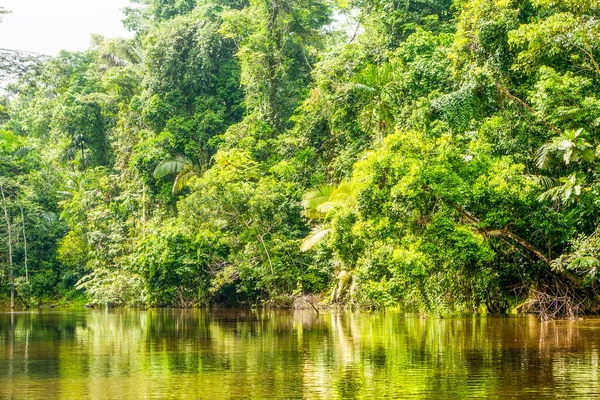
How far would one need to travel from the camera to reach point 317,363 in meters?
11.5

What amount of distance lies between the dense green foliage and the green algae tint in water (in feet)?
12.4

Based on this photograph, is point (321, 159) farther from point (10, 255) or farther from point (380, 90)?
point (10, 255)

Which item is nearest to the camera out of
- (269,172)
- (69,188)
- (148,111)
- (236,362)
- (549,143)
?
(236,362)

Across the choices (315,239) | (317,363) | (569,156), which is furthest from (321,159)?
(317,363)

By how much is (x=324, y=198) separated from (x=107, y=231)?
1964 centimetres

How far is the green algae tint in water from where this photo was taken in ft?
28.3

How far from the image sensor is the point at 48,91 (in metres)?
56.8

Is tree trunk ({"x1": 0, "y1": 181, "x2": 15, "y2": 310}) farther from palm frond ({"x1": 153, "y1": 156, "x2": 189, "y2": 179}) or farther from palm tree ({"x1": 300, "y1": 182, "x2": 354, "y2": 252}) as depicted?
palm tree ({"x1": 300, "y1": 182, "x2": 354, "y2": 252})

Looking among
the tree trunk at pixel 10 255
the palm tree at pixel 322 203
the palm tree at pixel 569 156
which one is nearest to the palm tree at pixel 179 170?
the palm tree at pixel 322 203

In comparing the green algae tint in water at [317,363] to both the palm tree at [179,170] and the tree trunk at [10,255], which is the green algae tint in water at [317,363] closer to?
the palm tree at [179,170]

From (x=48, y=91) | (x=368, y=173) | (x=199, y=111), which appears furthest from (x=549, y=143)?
(x=48, y=91)

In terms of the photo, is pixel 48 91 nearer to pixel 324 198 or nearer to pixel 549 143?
pixel 324 198

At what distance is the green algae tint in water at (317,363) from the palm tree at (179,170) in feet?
75.9

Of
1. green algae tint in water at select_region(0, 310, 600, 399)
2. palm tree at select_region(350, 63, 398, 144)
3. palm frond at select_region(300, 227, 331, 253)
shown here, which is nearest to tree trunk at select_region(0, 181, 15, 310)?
palm frond at select_region(300, 227, 331, 253)
